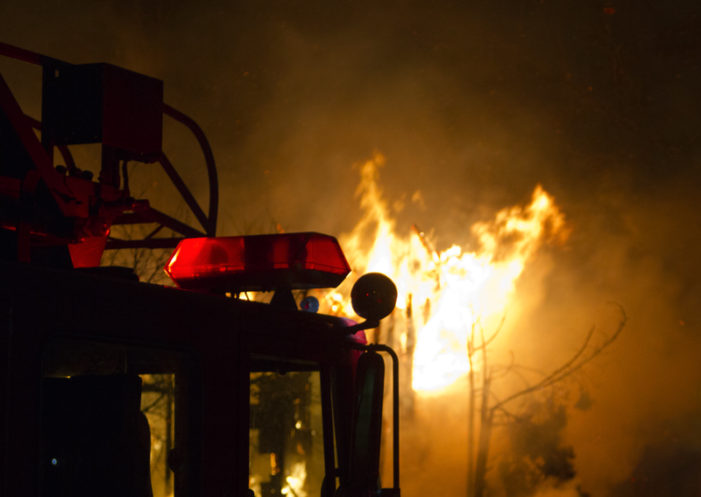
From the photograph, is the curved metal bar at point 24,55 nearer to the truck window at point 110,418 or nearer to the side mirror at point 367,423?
the truck window at point 110,418

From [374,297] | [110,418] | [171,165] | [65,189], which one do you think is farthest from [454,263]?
[110,418]

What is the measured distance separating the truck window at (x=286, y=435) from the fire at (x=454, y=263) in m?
18.0

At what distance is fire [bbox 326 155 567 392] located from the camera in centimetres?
2089

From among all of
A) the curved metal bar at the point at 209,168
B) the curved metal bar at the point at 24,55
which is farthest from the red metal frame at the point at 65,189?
the curved metal bar at the point at 209,168

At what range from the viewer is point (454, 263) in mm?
21234

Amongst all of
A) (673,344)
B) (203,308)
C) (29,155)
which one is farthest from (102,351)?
(673,344)

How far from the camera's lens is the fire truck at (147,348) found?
1.77m

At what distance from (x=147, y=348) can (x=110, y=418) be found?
0.60 ft

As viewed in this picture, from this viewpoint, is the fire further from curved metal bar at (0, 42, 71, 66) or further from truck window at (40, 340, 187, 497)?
truck window at (40, 340, 187, 497)

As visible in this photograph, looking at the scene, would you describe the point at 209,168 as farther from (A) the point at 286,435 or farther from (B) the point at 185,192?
(A) the point at 286,435

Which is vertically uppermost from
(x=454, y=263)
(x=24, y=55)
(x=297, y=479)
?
(x=454, y=263)

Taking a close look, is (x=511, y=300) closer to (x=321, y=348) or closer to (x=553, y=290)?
(x=553, y=290)

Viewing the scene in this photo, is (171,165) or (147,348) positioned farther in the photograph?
(171,165)

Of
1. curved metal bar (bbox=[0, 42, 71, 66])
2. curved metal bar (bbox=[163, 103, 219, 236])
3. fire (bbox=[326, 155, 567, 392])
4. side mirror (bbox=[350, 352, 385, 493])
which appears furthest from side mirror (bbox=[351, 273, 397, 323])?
fire (bbox=[326, 155, 567, 392])
